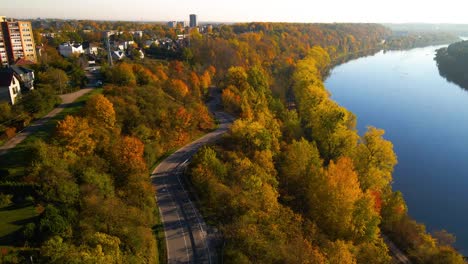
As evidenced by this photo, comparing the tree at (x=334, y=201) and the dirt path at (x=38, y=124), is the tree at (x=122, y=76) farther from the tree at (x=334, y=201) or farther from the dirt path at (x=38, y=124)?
the tree at (x=334, y=201)

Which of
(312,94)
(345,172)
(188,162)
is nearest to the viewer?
(345,172)

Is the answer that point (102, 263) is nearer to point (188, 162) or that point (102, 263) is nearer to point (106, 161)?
point (106, 161)

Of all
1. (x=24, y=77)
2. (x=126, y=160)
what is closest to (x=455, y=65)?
(x=126, y=160)

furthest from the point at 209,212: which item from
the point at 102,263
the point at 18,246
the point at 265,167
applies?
the point at 18,246

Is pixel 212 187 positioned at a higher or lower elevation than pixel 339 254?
higher

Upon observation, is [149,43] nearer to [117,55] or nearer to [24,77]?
[117,55]

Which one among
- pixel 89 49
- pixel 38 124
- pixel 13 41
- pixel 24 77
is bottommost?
pixel 38 124

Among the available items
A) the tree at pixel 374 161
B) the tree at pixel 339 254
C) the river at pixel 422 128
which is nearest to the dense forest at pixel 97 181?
the tree at pixel 339 254
